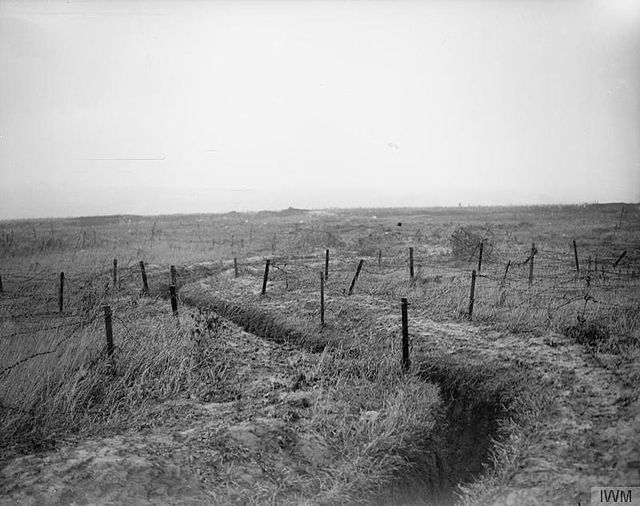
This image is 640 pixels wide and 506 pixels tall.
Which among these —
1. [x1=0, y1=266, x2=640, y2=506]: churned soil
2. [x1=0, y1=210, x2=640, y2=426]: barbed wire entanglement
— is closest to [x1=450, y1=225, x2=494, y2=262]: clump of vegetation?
[x1=0, y1=210, x2=640, y2=426]: barbed wire entanglement

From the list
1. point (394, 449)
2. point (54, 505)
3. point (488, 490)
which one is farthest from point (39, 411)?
point (488, 490)

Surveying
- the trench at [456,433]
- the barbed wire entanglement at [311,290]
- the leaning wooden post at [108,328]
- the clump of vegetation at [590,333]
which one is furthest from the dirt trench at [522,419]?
the leaning wooden post at [108,328]

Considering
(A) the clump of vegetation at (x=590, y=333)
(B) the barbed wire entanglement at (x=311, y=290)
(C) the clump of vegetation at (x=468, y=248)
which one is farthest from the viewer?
(C) the clump of vegetation at (x=468, y=248)

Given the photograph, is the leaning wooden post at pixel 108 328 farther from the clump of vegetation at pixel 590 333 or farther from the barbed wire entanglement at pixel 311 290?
the clump of vegetation at pixel 590 333

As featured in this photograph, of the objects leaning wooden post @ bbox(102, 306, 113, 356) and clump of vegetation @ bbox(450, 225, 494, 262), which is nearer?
leaning wooden post @ bbox(102, 306, 113, 356)

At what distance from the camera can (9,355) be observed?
22.2 feet

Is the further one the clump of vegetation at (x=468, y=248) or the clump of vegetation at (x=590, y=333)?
the clump of vegetation at (x=468, y=248)

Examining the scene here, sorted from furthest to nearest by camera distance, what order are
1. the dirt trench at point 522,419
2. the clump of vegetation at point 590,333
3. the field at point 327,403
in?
the clump of vegetation at point 590,333 < the field at point 327,403 < the dirt trench at point 522,419

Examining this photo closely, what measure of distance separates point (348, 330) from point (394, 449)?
4.31 m

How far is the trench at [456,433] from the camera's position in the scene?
16.8 ft

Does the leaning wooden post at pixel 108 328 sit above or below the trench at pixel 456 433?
above

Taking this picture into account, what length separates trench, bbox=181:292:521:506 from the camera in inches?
201

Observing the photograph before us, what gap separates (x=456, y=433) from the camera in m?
6.08

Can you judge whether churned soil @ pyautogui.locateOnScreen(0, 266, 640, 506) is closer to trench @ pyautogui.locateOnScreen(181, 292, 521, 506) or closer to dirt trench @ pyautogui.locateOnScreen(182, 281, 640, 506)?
dirt trench @ pyautogui.locateOnScreen(182, 281, 640, 506)
